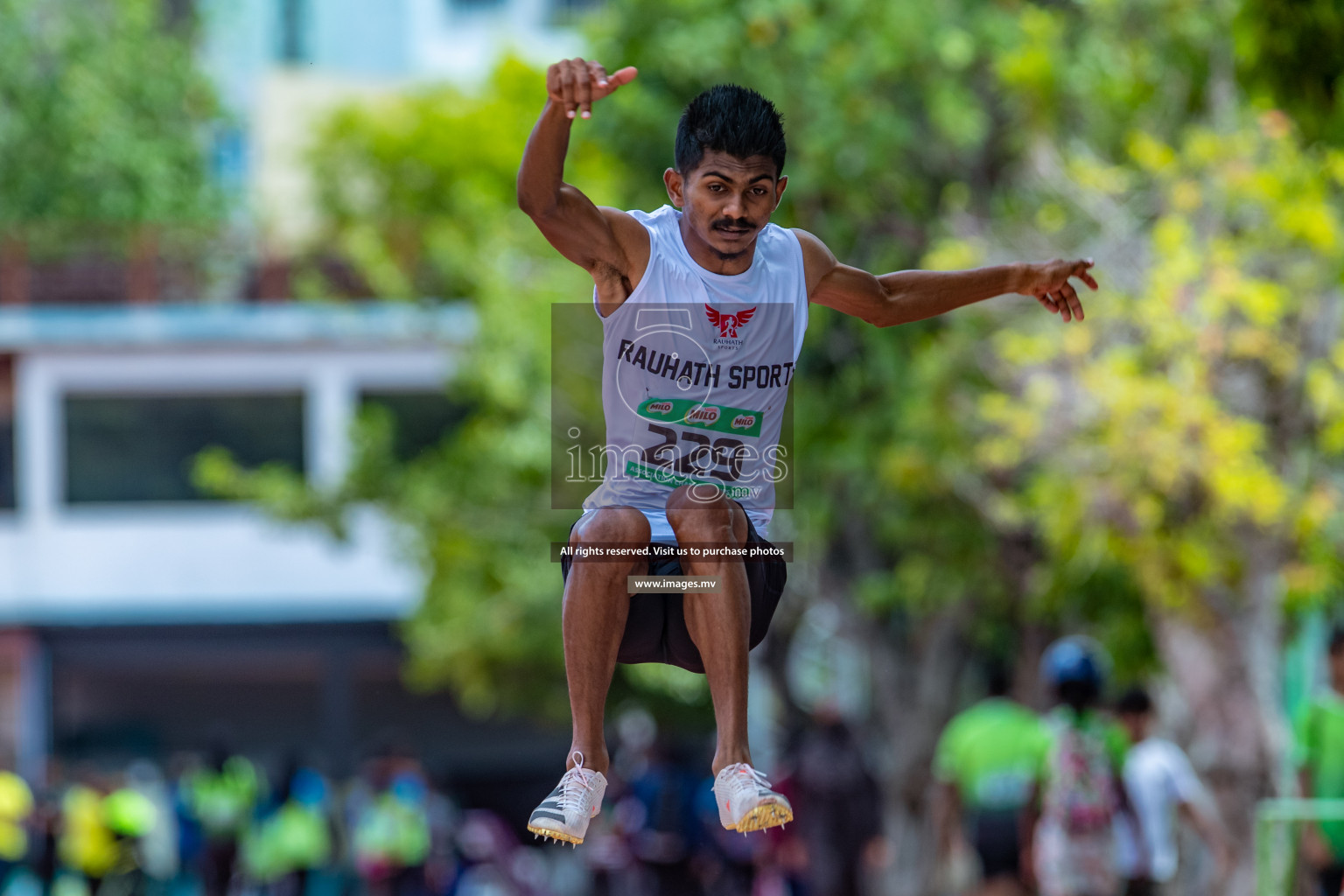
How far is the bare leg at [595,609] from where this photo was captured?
4105mm

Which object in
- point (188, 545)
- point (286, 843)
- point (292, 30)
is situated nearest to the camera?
point (286, 843)

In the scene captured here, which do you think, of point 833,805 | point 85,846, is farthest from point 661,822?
point 85,846

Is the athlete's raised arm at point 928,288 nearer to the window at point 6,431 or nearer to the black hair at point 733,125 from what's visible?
the black hair at point 733,125

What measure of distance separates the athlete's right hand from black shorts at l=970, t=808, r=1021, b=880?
22.0ft

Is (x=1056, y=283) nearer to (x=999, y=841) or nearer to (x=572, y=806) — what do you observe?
(x=572, y=806)

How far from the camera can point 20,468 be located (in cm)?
2447

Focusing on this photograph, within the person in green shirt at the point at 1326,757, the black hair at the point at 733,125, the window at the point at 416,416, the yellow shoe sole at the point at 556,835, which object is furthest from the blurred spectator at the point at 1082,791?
the window at the point at 416,416

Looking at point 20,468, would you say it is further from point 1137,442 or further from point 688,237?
point 688,237

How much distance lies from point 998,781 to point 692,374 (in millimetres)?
6133

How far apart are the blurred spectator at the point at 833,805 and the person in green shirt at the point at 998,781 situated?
11.3 ft

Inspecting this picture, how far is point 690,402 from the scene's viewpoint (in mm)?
4043

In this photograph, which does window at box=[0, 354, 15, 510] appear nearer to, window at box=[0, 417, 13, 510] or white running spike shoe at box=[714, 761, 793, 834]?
window at box=[0, 417, 13, 510]

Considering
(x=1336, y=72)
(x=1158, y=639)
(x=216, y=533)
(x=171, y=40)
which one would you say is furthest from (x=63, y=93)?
(x=1336, y=72)

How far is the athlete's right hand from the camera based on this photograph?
3656 millimetres
